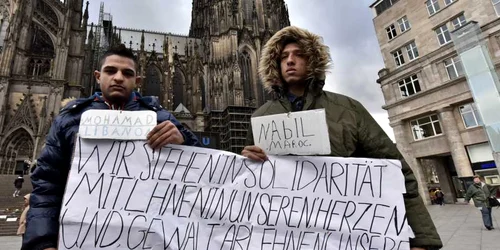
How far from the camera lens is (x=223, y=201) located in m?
1.84

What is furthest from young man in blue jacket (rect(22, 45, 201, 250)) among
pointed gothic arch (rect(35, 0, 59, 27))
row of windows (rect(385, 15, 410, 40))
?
pointed gothic arch (rect(35, 0, 59, 27))

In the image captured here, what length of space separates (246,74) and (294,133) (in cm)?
3296

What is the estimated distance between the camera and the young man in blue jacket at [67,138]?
1599 mm

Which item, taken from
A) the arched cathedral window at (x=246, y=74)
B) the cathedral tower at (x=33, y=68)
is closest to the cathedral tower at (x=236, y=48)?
the arched cathedral window at (x=246, y=74)

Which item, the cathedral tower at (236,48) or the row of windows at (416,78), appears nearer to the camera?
the row of windows at (416,78)

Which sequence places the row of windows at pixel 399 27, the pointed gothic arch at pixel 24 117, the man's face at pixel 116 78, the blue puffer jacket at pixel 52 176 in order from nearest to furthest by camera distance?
1. the blue puffer jacket at pixel 52 176
2. the man's face at pixel 116 78
3. the row of windows at pixel 399 27
4. the pointed gothic arch at pixel 24 117

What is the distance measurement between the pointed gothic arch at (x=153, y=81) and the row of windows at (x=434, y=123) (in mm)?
28374

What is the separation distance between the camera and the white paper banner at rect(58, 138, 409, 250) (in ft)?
5.57

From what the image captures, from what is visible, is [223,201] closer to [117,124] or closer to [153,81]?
[117,124]

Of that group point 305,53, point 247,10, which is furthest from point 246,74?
point 305,53

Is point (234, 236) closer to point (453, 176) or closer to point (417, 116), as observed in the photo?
point (417, 116)

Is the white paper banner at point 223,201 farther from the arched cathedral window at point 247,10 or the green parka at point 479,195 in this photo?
the arched cathedral window at point 247,10

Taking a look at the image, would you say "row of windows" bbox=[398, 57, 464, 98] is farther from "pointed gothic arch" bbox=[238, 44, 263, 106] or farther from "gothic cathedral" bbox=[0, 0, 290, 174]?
"pointed gothic arch" bbox=[238, 44, 263, 106]

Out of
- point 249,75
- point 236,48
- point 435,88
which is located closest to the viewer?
point 435,88
